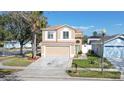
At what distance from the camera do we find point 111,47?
13.0 meters

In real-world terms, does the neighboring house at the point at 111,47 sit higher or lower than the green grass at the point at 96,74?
higher

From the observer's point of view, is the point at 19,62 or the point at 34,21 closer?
the point at 34,21

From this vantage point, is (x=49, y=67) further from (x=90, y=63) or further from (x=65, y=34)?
(x=90, y=63)

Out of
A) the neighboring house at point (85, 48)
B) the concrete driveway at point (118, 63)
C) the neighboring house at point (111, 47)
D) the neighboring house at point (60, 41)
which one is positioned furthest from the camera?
the neighboring house at point (111, 47)

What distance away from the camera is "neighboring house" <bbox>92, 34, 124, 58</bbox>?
12.1 meters

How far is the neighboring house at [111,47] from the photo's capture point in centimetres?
1205

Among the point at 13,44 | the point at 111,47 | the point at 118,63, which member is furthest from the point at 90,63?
the point at 13,44

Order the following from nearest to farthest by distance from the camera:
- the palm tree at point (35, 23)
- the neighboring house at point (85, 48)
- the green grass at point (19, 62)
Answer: the palm tree at point (35, 23), the green grass at point (19, 62), the neighboring house at point (85, 48)

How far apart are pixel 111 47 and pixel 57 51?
2.70 meters

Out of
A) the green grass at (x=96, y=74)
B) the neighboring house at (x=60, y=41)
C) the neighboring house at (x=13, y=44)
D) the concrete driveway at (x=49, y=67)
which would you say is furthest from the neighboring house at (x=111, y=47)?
the neighboring house at (x=13, y=44)

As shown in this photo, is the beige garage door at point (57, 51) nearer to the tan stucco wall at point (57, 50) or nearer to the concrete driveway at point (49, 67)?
the tan stucco wall at point (57, 50)

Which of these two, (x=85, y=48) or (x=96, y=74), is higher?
(x=85, y=48)
